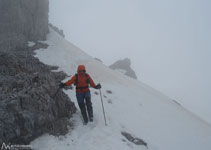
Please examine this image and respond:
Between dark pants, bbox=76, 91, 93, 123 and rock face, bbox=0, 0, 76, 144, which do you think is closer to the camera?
rock face, bbox=0, 0, 76, 144

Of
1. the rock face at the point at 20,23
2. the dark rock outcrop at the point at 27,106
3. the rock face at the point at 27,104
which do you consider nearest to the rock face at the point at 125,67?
the rock face at the point at 20,23

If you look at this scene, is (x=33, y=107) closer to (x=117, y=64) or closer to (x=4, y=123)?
(x=4, y=123)

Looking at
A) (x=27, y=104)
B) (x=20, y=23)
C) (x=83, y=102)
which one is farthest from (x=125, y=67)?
(x=27, y=104)

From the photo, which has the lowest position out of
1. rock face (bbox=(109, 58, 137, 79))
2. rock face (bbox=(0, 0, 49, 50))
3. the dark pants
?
rock face (bbox=(109, 58, 137, 79))

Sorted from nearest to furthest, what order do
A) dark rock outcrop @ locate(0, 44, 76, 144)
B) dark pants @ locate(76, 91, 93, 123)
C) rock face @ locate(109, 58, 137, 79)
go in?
dark rock outcrop @ locate(0, 44, 76, 144) < dark pants @ locate(76, 91, 93, 123) < rock face @ locate(109, 58, 137, 79)

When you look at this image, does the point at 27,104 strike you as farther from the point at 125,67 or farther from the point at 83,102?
the point at 125,67

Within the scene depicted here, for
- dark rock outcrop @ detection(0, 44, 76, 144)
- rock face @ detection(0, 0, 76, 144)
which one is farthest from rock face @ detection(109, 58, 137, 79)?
dark rock outcrop @ detection(0, 44, 76, 144)

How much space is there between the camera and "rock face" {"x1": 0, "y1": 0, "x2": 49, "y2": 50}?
25906 millimetres

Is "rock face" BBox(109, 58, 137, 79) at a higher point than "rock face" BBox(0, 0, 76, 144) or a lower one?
lower

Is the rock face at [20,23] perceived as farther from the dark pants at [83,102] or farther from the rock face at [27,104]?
the dark pants at [83,102]

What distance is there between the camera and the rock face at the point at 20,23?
25.9m

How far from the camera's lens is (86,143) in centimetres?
678

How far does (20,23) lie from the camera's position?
29.0m

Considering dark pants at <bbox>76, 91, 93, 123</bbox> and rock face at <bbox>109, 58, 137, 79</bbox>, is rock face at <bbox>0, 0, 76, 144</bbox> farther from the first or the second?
rock face at <bbox>109, 58, 137, 79</bbox>
